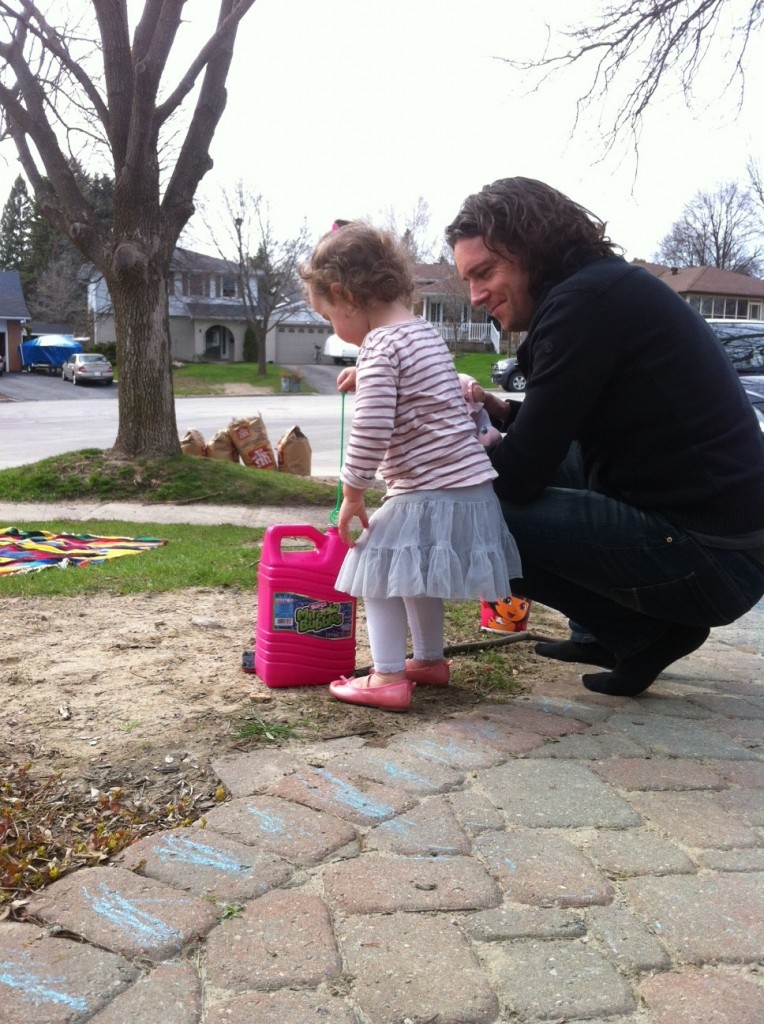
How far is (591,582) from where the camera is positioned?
2.80 meters

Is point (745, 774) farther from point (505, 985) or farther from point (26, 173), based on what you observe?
point (26, 173)

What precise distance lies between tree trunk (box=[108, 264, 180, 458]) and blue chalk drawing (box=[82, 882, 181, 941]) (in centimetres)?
723

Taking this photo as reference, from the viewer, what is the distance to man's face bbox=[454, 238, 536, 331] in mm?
2826

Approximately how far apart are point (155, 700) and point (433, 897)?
4.08ft

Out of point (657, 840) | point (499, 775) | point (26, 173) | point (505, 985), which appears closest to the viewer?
point (505, 985)

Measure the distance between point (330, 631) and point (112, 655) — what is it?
2.50 feet

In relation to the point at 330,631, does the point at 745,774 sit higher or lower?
lower

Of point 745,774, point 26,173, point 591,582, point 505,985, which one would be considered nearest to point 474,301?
point 591,582

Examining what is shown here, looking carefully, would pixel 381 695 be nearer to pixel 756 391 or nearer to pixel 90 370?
pixel 756 391

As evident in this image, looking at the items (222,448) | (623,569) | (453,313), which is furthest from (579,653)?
(453,313)

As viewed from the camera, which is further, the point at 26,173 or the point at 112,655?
the point at 26,173

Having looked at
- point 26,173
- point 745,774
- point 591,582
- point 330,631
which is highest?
point 26,173

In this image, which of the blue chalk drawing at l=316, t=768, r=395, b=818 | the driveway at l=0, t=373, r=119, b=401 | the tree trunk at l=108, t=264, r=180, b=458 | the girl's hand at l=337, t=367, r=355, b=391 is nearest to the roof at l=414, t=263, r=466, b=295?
the driveway at l=0, t=373, r=119, b=401

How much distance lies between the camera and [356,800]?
221 cm
